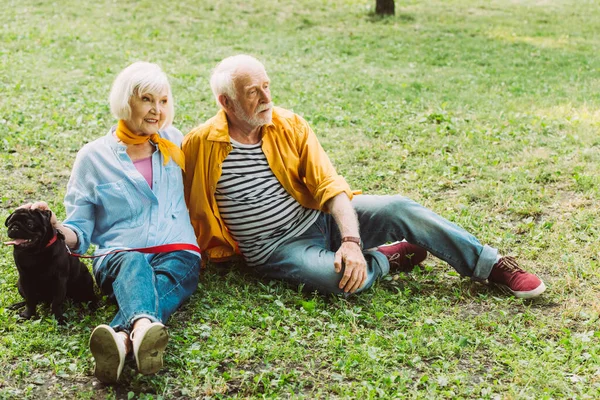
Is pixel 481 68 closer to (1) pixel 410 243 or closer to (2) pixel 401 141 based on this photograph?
(2) pixel 401 141

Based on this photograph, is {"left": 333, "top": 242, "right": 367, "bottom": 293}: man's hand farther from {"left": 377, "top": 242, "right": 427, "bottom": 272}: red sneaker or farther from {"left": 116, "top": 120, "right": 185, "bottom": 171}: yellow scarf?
{"left": 116, "top": 120, "right": 185, "bottom": 171}: yellow scarf

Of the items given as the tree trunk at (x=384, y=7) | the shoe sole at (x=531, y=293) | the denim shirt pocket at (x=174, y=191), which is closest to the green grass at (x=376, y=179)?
the shoe sole at (x=531, y=293)

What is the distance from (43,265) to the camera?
3.68m

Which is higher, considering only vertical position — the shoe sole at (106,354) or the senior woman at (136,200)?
the senior woman at (136,200)

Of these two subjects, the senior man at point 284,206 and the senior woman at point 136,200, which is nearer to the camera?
the senior woman at point 136,200

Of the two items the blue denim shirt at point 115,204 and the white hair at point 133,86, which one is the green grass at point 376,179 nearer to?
the blue denim shirt at point 115,204

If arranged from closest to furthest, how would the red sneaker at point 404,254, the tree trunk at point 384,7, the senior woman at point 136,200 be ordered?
the senior woman at point 136,200 → the red sneaker at point 404,254 → the tree trunk at point 384,7

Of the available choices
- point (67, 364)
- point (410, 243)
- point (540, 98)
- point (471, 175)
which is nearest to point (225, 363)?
point (67, 364)

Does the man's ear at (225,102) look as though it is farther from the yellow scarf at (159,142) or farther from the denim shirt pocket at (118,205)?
the denim shirt pocket at (118,205)

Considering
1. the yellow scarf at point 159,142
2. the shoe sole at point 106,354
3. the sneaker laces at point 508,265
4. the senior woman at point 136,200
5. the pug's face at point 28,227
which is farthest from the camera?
the sneaker laces at point 508,265

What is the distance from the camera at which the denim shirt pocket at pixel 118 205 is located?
4.00 metres

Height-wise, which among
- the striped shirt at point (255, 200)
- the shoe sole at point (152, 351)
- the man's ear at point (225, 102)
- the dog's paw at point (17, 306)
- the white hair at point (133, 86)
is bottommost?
the dog's paw at point (17, 306)

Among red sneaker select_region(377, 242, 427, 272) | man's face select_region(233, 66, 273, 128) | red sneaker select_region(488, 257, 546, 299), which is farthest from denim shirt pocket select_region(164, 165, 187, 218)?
red sneaker select_region(488, 257, 546, 299)

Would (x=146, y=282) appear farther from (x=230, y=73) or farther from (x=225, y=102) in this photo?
(x=230, y=73)
